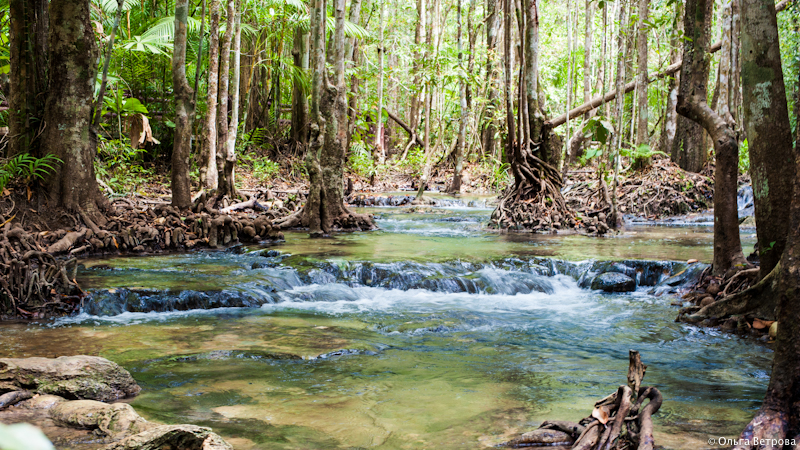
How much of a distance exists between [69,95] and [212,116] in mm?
3515

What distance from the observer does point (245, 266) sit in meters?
9.01

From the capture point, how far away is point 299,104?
20.8 meters

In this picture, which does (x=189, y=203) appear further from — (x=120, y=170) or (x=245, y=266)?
(x=120, y=170)

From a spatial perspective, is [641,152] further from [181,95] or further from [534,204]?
[181,95]

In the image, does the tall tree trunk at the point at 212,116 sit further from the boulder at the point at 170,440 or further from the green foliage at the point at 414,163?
the green foliage at the point at 414,163

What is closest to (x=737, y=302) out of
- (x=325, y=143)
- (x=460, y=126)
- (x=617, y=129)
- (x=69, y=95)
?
(x=617, y=129)

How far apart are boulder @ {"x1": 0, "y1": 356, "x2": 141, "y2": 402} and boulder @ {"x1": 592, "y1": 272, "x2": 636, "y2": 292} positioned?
641 cm

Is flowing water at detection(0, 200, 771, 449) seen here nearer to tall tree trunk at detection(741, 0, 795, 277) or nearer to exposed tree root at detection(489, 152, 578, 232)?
tall tree trunk at detection(741, 0, 795, 277)

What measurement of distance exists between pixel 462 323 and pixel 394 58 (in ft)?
105

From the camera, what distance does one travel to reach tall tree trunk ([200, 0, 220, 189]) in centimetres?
1195

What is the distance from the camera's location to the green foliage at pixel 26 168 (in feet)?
28.2

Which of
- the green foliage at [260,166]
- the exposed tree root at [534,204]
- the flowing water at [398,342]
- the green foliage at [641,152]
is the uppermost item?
the green foliage at [641,152]

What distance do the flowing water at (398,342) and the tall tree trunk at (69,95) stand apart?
125 centimetres

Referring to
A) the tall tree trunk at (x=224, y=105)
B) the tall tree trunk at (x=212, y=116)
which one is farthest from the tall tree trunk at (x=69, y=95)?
the tall tree trunk at (x=224, y=105)
